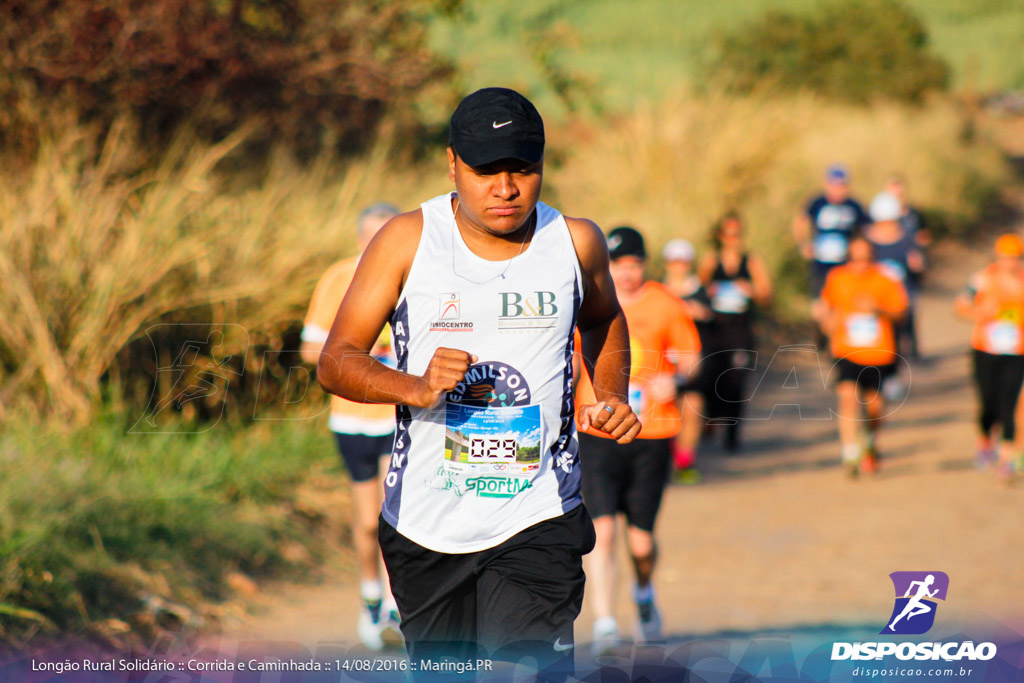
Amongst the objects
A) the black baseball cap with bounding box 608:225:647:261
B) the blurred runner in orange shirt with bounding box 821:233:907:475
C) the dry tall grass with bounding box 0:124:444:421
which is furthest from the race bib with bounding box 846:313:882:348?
the dry tall grass with bounding box 0:124:444:421

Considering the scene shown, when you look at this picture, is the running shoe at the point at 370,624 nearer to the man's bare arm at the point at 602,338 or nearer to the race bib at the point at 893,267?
the man's bare arm at the point at 602,338

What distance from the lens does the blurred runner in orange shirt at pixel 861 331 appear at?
8961 mm

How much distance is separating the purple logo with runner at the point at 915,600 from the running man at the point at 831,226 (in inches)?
231

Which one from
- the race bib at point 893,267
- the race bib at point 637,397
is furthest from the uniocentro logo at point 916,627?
the race bib at point 893,267

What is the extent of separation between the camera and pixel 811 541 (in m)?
7.54

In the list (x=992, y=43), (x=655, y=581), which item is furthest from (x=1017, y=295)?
(x=992, y=43)

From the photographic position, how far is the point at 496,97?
2914 mm

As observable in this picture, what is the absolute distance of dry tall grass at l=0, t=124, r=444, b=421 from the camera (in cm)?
700

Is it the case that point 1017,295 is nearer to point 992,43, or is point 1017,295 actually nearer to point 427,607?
point 427,607

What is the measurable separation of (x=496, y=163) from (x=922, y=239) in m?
13.0

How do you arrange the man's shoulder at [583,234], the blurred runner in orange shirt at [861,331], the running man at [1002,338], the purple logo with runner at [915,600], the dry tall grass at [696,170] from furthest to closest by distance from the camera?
1. the dry tall grass at [696,170]
2. the blurred runner in orange shirt at [861,331]
3. the running man at [1002,338]
4. the purple logo with runner at [915,600]
5. the man's shoulder at [583,234]

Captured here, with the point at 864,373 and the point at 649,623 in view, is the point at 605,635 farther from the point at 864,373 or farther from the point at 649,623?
the point at 864,373

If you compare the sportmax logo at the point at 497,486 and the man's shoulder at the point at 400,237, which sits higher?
the man's shoulder at the point at 400,237

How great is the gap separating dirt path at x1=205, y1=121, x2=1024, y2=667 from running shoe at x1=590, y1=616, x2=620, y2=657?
670 millimetres
